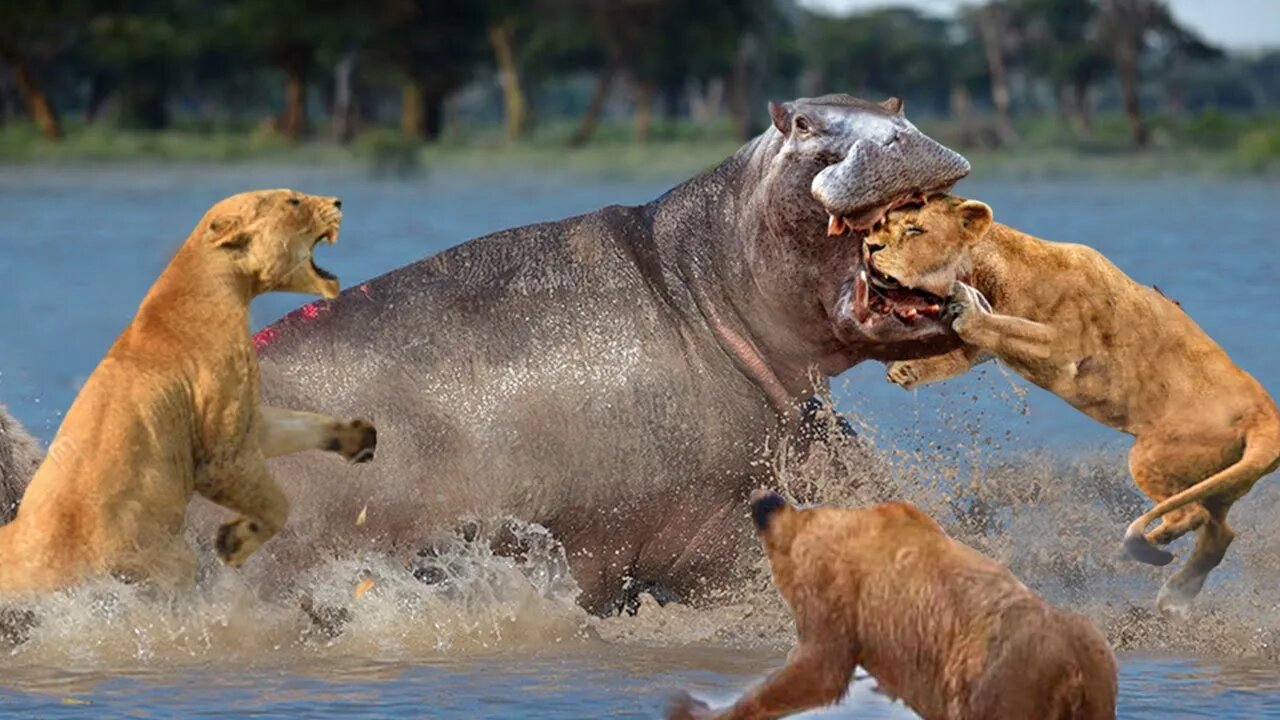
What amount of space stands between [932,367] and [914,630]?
79.5 inches

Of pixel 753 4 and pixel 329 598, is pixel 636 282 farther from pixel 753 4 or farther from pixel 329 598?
pixel 753 4

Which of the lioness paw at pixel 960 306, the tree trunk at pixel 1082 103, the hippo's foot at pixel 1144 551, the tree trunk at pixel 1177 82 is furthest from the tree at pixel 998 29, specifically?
the lioness paw at pixel 960 306

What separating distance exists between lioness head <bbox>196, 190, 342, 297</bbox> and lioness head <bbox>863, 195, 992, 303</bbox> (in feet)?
4.58

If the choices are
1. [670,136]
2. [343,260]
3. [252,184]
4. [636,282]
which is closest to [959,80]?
[670,136]

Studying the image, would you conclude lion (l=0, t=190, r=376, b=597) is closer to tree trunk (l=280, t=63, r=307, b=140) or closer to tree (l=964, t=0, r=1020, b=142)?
tree trunk (l=280, t=63, r=307, b=140)

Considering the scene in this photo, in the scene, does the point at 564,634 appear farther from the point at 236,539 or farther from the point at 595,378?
the point at 236,539

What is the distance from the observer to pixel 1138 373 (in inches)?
307

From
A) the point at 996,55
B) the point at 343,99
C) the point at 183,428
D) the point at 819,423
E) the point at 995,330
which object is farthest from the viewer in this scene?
the point at 996,55

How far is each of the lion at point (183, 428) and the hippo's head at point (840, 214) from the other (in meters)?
1.40

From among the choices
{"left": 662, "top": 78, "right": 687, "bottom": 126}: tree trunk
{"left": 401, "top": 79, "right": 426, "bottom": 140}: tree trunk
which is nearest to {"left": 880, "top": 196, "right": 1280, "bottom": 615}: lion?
{"left": 401, "top": 79, "right": 426, "bottom": 140}: tree trunk

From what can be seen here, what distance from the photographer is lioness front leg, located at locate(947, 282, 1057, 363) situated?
23.9 feet

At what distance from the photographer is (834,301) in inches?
300

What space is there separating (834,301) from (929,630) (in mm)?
2043

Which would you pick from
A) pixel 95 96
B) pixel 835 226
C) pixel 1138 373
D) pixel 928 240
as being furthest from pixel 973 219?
pixel 95 96
